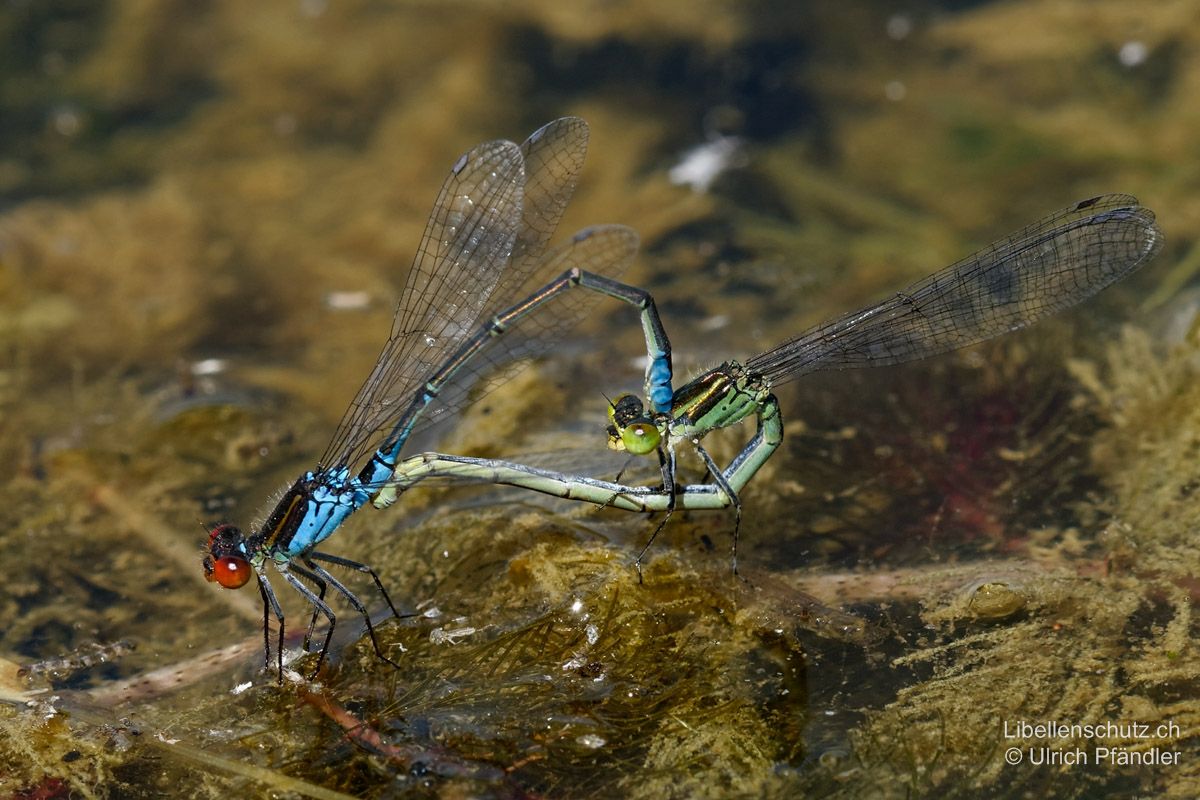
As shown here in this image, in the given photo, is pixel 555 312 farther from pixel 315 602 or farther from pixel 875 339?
pixel 315 602

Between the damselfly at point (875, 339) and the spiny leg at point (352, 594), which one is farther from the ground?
the damselfly at point (875, 339)

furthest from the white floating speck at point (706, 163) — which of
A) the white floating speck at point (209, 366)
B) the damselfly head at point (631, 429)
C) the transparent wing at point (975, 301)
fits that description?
the damselfly head at point (631, 429)

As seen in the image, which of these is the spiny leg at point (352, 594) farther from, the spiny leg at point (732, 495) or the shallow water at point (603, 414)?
the spiny leg at point (732, 495)

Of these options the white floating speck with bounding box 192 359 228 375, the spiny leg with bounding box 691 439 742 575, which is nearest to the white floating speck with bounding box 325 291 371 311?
the white floating speck with bounding box 192 359 228 375

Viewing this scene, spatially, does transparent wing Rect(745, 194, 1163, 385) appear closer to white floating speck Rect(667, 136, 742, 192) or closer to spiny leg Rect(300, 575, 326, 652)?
spiny leg Rect(300, 575, 326, 652)

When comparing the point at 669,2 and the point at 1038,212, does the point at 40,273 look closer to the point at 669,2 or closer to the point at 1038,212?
the point at 669,2

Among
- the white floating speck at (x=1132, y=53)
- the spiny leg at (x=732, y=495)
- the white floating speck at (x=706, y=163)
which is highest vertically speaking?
the white floating speck at (x=1132, y=53)

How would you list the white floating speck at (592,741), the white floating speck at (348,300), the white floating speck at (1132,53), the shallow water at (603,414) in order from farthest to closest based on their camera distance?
the white floating speck at (1132,53), the white floating speck at (348,300), the shallow water at (603,414), the white floating speck at (592,741)

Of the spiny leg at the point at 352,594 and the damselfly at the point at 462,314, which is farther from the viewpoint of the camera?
the damselfly at the point at 462,314
